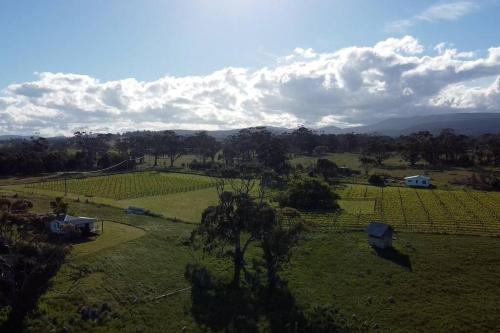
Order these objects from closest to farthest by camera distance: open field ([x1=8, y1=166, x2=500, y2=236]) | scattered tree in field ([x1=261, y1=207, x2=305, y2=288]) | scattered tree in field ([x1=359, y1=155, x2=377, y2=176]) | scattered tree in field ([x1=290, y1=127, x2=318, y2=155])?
1. scattered tree in field ([x1=261, y1=207, x2=305, y2=288])
2. open field ([x1=8, y1=166, x2=500, y2=236])
3. scattered tree in field ([x1=359, y1=155, x2=377, y2=176])
4. scattered tree in field ([x1=290, y1=127, x2=318, y2=155])

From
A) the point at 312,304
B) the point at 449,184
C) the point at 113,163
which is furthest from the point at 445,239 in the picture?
the point at 113,163

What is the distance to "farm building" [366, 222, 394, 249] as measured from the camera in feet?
120

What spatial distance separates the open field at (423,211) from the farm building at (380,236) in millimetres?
6122

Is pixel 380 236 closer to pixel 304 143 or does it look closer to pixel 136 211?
pixel 136 211

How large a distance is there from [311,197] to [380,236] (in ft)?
68.5

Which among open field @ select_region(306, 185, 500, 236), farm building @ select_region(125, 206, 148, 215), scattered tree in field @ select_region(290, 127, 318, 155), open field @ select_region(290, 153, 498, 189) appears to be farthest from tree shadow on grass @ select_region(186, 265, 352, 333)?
scattered tree in field @ select_region(290, 127, 318, 155)

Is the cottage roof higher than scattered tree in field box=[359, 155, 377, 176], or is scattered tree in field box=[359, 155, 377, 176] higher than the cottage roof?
scattered tree in field box=[359, 155, 377, 176]

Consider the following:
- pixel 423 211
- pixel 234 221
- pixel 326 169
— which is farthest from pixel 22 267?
pixel 326 169

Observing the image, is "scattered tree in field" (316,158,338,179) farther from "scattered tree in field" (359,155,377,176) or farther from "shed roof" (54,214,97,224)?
"shed roof" (54,214,97,224)

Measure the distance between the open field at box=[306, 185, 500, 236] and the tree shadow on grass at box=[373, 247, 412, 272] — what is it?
7274 mm

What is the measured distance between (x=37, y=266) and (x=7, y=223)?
3641mm

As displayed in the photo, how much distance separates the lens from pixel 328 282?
30.1 metres

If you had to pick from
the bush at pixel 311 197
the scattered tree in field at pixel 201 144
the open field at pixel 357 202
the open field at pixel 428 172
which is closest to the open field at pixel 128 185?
the open field at pixel 357 202

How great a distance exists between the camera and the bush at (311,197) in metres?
55.8
